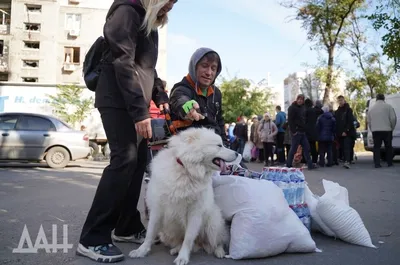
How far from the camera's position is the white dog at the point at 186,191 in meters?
3.04

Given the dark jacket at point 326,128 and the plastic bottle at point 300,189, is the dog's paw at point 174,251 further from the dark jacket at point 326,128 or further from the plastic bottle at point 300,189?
the dark jacket at point 326,128

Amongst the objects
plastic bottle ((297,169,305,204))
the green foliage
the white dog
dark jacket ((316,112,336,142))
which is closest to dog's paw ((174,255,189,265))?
the white dog

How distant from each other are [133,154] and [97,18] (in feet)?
139

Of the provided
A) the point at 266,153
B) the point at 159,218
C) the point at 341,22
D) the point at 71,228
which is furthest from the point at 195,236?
the point at 341,22

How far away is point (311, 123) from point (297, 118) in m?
1.37

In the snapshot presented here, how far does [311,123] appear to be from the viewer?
11.7 metres

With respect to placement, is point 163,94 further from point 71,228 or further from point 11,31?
point 11,31

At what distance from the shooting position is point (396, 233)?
401cm

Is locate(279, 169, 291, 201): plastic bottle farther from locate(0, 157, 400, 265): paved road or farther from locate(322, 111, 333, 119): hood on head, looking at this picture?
locate(322, 111, 333, 119): hood on head

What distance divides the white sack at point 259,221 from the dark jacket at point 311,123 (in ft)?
27.8

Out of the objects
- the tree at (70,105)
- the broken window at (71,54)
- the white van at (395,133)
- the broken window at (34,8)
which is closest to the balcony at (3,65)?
the broken window at (71,54)

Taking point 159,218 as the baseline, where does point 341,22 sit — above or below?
above

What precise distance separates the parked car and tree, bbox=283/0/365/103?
16239 millimetres

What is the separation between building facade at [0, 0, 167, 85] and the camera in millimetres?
40844
